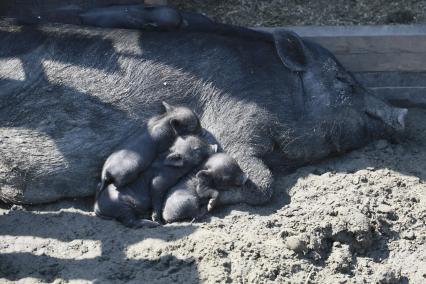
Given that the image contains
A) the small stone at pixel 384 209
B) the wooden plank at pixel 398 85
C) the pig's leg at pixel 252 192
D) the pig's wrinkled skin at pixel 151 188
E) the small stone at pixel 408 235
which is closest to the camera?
the small stone at pixel 408 235

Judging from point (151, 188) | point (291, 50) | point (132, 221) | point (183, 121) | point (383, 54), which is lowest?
point (132, 221)

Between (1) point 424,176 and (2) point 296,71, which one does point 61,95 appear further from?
(1) point 424,176

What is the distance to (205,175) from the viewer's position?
13.6 ft

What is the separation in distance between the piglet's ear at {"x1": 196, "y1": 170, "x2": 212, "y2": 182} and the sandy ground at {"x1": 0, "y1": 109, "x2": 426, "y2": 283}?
0.20 metres

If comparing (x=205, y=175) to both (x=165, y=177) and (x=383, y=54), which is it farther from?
(x=383, y=54)

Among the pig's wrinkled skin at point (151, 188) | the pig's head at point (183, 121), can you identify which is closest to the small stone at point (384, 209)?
the pig's wrinkled skin at point (151, 188)

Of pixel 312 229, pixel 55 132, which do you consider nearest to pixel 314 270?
pixel 312 229

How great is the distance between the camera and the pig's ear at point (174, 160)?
164 inches

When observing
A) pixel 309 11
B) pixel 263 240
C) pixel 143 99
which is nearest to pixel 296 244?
pixel 263 240

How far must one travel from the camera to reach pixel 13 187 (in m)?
4.39

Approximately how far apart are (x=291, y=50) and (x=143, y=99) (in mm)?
925

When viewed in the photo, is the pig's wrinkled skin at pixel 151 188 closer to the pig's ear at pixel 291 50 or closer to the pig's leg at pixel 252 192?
the pig's leg at pixel 252 192

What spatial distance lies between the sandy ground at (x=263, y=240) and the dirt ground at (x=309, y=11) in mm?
1278

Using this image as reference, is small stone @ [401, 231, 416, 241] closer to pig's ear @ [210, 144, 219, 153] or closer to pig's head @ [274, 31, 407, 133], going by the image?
pig's head @ [274, 31, 407, 133]
